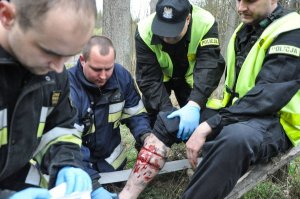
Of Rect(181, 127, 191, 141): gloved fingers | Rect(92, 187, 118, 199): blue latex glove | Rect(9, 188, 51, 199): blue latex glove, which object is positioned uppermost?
Rect(9, 188, 51, 199): blue latex glove

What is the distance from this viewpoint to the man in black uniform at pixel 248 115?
2297 millimetres

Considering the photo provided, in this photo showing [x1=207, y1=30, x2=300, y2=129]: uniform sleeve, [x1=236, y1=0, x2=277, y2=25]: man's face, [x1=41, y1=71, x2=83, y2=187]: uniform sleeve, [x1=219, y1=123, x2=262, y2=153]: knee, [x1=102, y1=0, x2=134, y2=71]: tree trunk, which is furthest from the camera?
[x1=102, y1=0, x2=134, y2=71]: tree trunk

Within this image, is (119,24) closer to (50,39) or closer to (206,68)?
(206,68)

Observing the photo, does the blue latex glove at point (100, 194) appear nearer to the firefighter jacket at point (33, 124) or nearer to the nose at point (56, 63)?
the firefighter jacket at point (33, 124)

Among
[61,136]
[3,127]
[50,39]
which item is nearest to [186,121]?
[61,136]

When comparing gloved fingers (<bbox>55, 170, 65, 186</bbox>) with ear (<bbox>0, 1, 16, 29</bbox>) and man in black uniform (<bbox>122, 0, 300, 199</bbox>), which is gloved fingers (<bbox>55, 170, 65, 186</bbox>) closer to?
ear (<bbox>0, 1, 16, 29</bbox>)

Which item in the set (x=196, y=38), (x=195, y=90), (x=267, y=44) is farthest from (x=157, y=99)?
(x=267, y=44)

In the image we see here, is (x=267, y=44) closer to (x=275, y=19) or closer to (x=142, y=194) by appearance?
(x=275, y=19)

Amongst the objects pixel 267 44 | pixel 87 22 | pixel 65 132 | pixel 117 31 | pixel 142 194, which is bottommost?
pixel 142 194

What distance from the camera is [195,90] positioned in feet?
10.6

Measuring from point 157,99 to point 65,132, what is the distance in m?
1.44

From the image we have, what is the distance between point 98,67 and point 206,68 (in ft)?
2.85

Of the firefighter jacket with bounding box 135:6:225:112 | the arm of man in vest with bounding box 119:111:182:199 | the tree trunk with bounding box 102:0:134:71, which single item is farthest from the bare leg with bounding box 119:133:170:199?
the tree trunk with bounding box 102:0:134:71

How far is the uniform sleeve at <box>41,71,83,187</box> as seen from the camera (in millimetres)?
1930
